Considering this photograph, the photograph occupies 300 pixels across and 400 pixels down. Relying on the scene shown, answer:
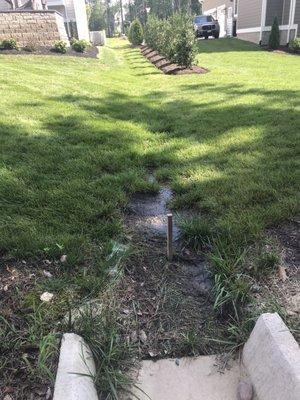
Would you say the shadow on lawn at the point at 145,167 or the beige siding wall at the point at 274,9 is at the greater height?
the beige siding wall at the point at 274,9

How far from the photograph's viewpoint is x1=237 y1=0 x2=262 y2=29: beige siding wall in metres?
22.1

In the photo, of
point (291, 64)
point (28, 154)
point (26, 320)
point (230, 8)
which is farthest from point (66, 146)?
point (230, 8)

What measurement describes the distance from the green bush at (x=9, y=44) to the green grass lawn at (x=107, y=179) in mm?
7041

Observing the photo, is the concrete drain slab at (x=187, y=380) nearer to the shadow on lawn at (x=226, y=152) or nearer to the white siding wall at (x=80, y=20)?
the shadow on lawn at (x=226, y=152)

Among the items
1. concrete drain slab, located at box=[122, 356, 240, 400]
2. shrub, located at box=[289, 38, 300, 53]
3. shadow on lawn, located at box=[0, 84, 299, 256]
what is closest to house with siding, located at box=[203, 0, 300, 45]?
shrub, located at box=[289, 38, 300, 53]

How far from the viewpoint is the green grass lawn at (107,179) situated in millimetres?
2268

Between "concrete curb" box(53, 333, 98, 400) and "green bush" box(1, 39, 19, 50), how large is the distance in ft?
49.3

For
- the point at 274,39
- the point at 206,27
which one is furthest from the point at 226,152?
the point at 206,27

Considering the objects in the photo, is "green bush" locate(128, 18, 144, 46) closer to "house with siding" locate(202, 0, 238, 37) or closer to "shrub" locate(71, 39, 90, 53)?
"house with siding" locate(202, 0, 238, 37)

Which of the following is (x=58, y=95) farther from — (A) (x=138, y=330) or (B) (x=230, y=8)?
(B) (x=230, y=8)

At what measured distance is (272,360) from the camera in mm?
1798

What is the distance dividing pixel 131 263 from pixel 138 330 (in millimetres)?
594

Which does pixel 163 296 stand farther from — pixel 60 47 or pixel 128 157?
pixel 60 47

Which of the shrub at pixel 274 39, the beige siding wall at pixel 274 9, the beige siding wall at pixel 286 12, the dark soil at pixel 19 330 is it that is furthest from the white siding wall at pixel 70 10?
the dark soil at pixel 19 330
